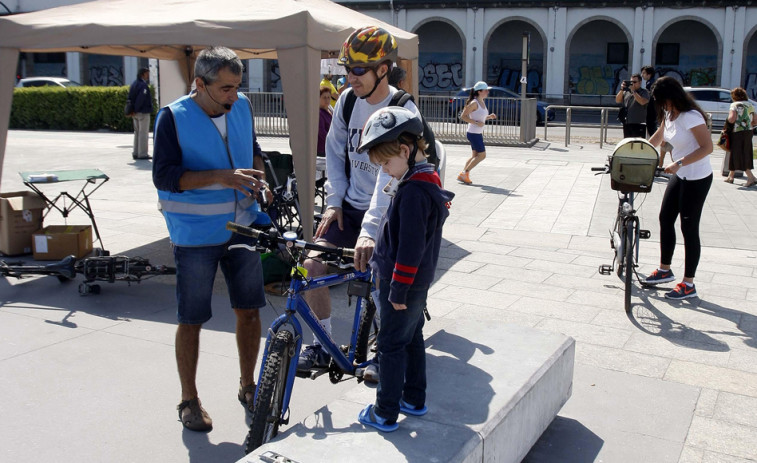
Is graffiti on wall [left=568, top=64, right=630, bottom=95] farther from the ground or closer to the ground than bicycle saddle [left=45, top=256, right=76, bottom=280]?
farther from the ground

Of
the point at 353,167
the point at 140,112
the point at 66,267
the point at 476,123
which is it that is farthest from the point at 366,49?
the point at 140,112

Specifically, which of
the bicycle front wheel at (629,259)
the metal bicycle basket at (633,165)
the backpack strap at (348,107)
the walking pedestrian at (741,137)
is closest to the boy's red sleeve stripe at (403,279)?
the backpack strap at (348,107)

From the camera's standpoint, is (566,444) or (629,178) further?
(629,178)

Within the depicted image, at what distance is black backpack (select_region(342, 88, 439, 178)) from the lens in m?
3.69

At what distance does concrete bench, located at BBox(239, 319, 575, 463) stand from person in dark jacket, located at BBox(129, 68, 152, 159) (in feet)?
40.4

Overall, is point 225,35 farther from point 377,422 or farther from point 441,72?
point 441,72

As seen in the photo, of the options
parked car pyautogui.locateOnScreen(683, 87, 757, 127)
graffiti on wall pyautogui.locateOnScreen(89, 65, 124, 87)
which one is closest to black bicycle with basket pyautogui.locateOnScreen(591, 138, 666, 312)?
parked car pyautogui.locateOnScreen(683, 87, 757, 127)

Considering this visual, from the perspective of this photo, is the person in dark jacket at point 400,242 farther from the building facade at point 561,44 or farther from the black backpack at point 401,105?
the building facade at point 561,44

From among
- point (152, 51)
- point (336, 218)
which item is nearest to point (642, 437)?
point (336, 218)

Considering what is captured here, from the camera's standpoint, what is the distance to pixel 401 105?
396cm

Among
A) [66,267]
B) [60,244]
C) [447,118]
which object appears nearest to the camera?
[66,267]

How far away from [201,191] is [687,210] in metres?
4.15

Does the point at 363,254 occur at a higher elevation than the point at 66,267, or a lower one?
higher

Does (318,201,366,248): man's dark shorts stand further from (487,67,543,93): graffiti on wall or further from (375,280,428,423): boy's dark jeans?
(487,67,543,93): graffiti on wall
